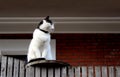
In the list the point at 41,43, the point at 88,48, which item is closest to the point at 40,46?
the point at 41,43

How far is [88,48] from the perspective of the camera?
6.88m

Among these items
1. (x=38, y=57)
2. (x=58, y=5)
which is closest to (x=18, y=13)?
(x=58, y=5)

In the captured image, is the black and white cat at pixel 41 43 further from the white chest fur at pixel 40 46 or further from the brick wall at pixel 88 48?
the brick wall at pixel 88 48

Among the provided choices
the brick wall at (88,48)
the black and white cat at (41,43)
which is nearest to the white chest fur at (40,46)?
the black and white cat at (41,43)

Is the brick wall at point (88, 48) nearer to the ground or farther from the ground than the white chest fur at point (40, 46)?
farther from the ground

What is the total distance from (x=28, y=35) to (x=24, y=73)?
2640 millimetres

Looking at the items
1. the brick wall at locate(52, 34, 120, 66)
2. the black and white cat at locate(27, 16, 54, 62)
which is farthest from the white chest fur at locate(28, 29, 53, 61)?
the brick wall at locate(52, 34, 120, 66)

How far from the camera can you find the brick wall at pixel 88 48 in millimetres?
6773

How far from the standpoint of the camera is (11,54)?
686 cm

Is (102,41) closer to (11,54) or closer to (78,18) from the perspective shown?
(78,18)

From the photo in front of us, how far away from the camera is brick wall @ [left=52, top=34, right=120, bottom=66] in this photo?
6.77 m

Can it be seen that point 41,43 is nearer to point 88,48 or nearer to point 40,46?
point 40,46

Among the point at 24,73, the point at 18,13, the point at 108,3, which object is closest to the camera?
the point at 24,73

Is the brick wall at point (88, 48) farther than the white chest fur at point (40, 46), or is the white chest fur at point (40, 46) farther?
the brick wall at point (88, 48)
